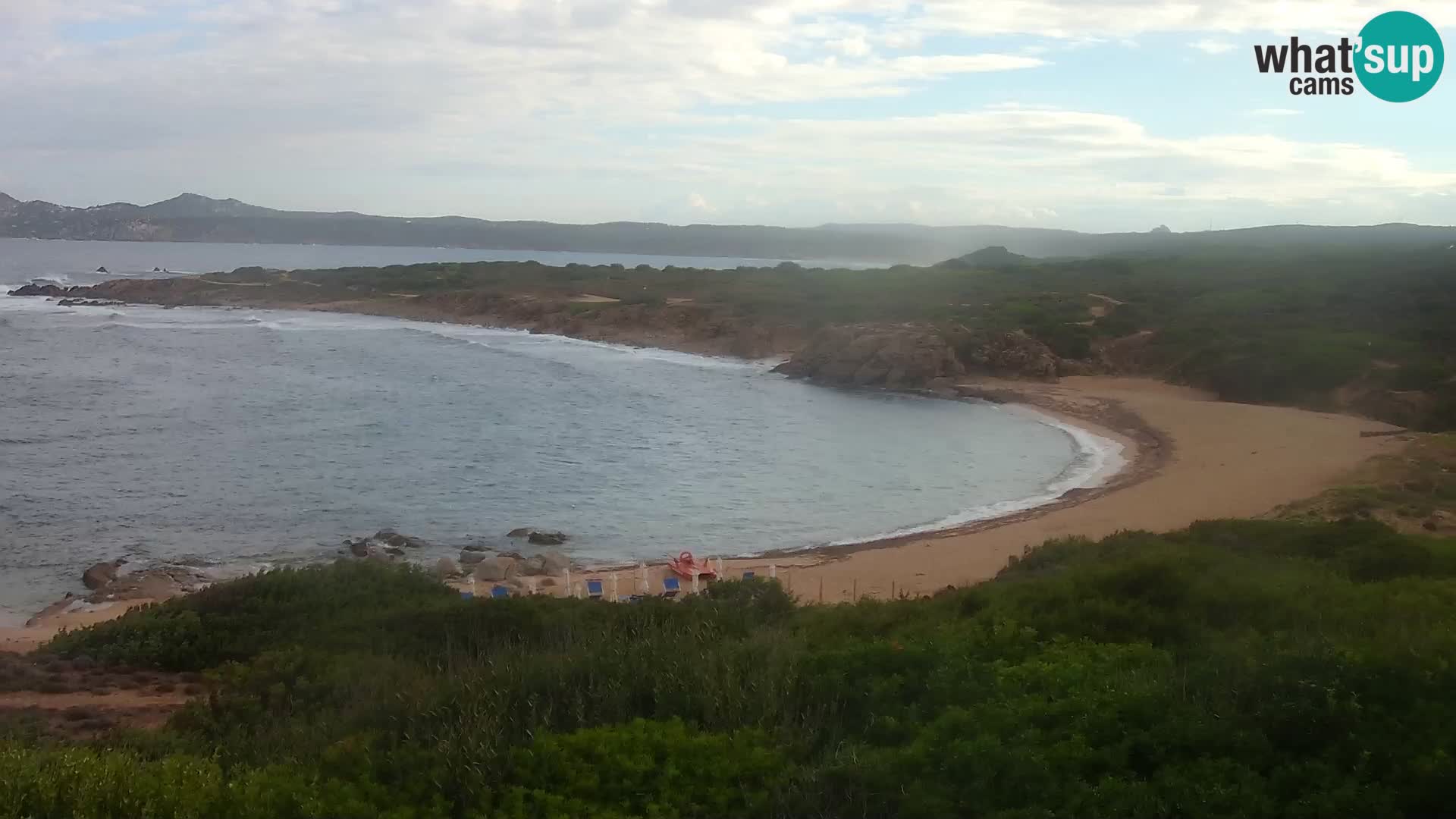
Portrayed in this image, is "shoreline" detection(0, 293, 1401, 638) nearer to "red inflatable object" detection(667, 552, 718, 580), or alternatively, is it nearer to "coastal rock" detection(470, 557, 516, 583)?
"red inflatable object" detection(667, 552, 718, 580)

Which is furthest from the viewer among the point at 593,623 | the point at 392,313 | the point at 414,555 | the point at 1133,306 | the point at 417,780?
the point at 392,313

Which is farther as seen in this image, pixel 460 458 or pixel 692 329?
pixel 692 329

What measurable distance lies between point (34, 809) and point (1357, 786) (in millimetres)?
6281

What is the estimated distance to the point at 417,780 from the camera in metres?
5.92

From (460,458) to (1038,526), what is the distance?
13.5 m

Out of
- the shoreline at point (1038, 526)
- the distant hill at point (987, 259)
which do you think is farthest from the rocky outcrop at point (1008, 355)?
the distant hill at point (987, 259)

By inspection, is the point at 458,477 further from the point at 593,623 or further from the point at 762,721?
the point at 762,721

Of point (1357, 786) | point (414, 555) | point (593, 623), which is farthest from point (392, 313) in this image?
point (1357, 786)

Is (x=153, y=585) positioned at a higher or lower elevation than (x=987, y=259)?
lower

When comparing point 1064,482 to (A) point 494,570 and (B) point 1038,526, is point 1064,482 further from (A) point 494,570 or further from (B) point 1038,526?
(A) point 494,570

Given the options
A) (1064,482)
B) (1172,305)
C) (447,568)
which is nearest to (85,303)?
(1172,305)

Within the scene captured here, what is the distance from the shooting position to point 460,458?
2605 cm

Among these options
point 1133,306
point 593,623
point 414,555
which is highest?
point 1133,306

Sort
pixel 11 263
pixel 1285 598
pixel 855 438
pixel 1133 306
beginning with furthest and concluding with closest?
pixel 11 263 → pixel 1133 306 → pixel 855 438 → pixel 1285 598
